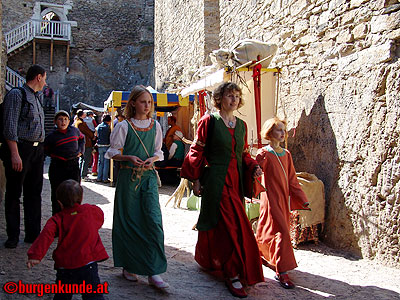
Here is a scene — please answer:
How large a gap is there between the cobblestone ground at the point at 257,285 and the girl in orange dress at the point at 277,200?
24 cm

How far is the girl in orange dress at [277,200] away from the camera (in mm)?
3045

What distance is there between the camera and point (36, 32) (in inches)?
841

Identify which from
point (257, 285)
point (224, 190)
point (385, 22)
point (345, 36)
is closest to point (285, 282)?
point (257, 285)

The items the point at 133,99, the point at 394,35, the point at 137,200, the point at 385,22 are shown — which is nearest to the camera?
the point at 137,200

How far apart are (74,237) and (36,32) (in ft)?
72.8

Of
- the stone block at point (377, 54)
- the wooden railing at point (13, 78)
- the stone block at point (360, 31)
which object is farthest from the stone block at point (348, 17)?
the wooden railing at point (13, 78)

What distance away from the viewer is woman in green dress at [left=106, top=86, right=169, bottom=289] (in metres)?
2.70

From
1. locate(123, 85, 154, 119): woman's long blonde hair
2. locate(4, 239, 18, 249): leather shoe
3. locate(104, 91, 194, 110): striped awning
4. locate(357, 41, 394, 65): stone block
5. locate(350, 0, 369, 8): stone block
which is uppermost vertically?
locate(350, 0, 369, 8): stone block

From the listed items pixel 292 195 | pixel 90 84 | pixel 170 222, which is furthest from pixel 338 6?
pixel 90 84

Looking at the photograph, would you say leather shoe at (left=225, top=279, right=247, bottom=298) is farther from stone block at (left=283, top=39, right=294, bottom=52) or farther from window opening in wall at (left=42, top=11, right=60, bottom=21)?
window opening in wall at (left=42, top=11, right=60, bottom=21)

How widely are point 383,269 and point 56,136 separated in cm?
329

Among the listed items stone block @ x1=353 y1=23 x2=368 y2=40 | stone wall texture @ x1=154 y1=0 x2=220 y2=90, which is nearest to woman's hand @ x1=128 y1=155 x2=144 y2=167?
stone block @ x1=353 y1=23 x2=368 y2=40

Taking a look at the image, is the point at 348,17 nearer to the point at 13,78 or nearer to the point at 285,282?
the point at 285,282

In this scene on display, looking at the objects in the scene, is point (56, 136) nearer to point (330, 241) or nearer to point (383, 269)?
point (330, 241)
